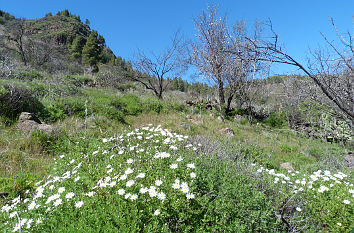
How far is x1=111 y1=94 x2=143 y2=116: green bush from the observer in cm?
777

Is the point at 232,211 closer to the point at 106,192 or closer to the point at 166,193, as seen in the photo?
the point at 166,193

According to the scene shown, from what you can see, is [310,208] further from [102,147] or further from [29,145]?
[29,145]

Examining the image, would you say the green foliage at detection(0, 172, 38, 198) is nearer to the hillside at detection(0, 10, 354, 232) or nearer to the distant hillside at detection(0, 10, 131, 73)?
the hillside at detection(0, 10, 354, 232)

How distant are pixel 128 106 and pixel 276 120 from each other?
11.3 m

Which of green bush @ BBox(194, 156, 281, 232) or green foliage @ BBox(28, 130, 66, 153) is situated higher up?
green foliage @ BBox(28, 130, 66, 153)

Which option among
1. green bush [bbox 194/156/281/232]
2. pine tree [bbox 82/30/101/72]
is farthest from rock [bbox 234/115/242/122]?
pine tree [bbox 82/30/101/72]

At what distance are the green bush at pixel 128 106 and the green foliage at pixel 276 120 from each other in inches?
396

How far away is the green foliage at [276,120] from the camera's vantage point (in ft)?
43.4

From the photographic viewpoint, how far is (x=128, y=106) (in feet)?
26.5

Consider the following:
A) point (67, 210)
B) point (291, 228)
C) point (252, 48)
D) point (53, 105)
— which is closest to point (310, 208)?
point (291, 228)

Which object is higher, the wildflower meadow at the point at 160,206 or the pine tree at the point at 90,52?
the pine tree at the point at 90,52

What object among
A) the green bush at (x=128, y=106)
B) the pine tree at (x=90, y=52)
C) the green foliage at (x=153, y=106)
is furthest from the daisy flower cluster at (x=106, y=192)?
the pine tree at (x=90, y=52)

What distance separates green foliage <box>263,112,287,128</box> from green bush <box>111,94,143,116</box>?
33.0ft

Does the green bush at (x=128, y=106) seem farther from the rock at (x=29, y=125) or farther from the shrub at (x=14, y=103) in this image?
the rock at (x=29, y=125)
